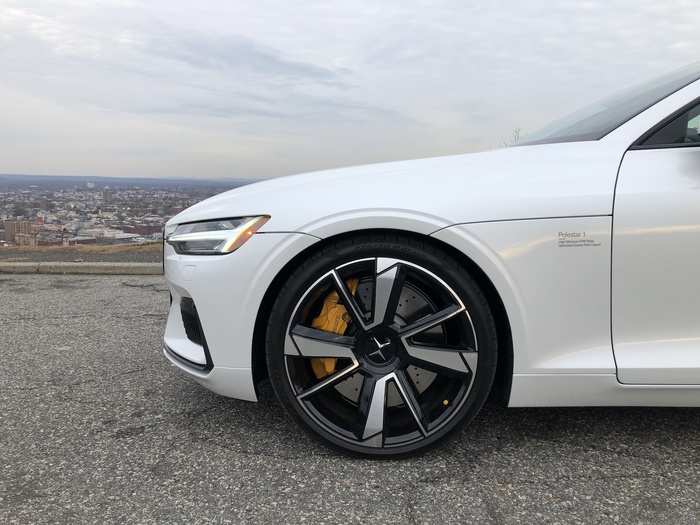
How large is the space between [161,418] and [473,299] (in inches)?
57.6

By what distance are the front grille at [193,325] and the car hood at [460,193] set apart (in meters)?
0.33

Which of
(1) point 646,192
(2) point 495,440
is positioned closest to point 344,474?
(2) point 495,440

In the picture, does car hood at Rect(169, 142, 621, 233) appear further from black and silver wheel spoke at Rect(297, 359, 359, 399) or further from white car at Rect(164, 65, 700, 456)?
black and silver wheel spoke at Rect(297, 359, 359, 399)

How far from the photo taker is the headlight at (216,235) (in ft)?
6.06

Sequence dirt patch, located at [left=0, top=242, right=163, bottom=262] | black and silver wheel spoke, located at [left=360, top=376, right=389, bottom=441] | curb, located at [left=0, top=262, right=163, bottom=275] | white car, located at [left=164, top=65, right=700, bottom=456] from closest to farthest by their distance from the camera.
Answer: white car, located at [left=164, top=65, right=700, bottom=456] → black and silver wheel spoke, located at [left=360, top=376, right=389, bottom=441] → curb, located at [left=0, top=262, right=163, bottom=275] → dirt patch, located at [left=0, top=242, right=163, bottom=262]

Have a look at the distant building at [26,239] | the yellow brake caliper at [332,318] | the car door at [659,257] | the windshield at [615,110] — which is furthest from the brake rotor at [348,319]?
the distant building at [26,239]

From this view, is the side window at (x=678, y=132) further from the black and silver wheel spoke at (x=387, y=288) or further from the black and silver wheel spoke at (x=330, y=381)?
the black and silver wheel spoke at (x=330, y=381)

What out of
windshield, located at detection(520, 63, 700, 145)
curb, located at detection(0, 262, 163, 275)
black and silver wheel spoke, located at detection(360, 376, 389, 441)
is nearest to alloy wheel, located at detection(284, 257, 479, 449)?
black and silver wheel spoke, located at detection(360, 376, 389, 441)

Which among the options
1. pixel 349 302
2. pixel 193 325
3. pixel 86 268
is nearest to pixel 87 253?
pixel 86 268

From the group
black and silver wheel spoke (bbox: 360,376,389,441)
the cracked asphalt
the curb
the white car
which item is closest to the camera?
the cracked asphalt

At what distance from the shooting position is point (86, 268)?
5852 mm

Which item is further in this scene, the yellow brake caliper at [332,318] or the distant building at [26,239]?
the distant building at [26,239]

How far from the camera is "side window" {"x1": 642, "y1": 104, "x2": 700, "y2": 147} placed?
5.76 feet

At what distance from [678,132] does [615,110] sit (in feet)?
1.18
